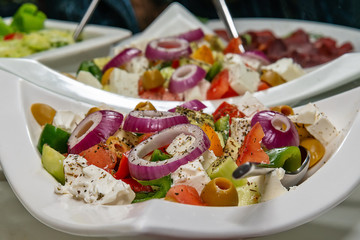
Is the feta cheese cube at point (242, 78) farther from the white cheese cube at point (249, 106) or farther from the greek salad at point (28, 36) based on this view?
the greek salad at point (28, 36)

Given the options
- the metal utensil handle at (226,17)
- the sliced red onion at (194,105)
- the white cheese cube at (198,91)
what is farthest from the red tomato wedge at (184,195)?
the metal utensil handle at (226,17)

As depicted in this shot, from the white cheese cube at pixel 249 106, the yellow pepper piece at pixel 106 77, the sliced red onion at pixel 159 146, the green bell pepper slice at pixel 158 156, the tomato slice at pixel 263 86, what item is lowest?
the tomato slice at pixel 263 86

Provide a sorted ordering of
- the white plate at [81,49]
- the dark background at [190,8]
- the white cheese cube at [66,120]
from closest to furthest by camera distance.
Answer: the white cheese cube at [66,120] → the white plate at [81,49] → the dark background at [190,8]

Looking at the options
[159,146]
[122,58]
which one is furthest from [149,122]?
[122,58]

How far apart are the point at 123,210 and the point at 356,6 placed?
3586mm

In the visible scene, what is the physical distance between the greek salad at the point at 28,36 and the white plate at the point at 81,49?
122 millimetres

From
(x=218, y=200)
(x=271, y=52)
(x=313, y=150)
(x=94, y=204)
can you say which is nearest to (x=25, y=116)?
(x=94, y=204)

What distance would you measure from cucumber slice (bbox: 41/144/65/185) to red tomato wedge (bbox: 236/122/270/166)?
40 cm

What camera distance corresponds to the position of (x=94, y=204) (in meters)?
0.83

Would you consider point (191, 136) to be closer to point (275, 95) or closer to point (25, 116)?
point (25, 116)

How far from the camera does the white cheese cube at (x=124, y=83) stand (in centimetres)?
167

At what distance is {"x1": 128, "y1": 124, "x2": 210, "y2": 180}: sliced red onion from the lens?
2.99 feet

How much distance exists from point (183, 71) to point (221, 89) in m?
0.18

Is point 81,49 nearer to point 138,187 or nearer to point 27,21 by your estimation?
point 27,21
